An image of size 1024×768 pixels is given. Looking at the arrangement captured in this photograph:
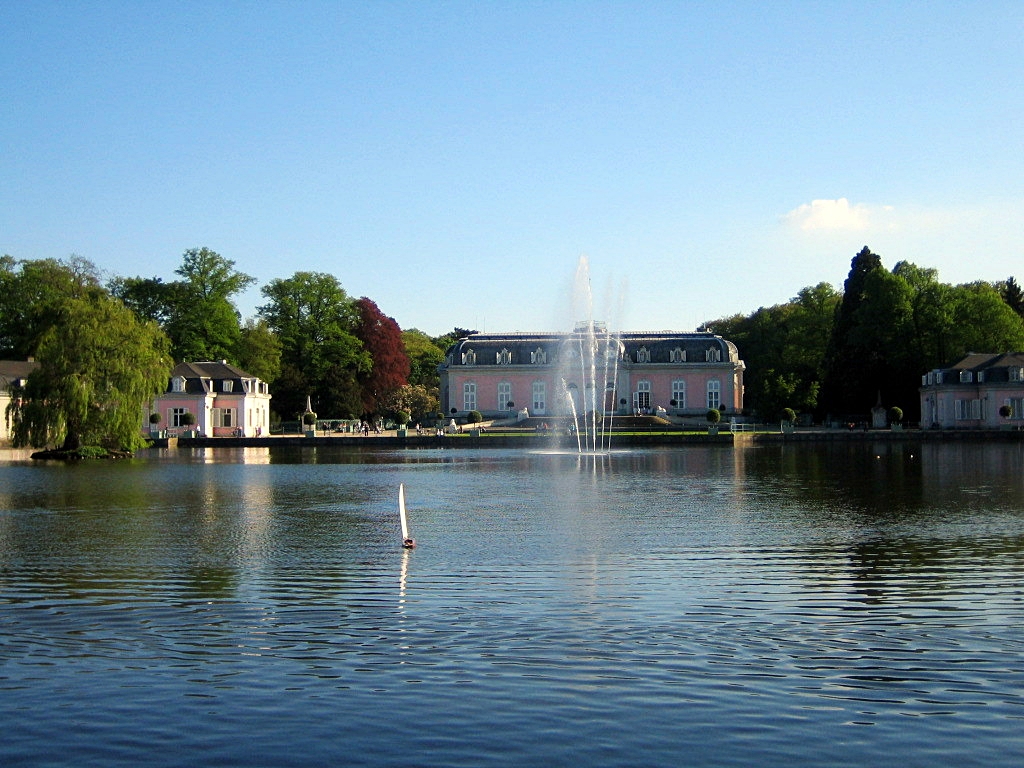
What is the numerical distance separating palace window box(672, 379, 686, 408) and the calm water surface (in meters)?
67.2

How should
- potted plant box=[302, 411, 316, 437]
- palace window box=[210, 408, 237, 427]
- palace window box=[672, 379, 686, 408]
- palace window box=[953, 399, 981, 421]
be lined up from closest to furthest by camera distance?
palace window box=[953, 399, 981, 421]
potted plant box=[302, 411, 316, 437]
palace window box=[210, 408, 237, 427]
palace window box=[672, 379, 686, 408]

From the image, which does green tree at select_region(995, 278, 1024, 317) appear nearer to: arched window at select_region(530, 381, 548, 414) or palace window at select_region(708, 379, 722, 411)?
palace window at select_region(708, 379, 722, 411)

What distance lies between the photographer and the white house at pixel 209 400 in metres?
73.0

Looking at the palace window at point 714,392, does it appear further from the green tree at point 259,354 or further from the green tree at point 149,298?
the green tree at point 149,298

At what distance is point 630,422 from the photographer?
3083 inches

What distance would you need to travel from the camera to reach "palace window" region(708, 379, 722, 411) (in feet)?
300

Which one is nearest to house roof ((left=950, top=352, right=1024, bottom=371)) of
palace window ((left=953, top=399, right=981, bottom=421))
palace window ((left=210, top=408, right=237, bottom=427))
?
palace window ((left=953, top=399, right=981, bottom=421))

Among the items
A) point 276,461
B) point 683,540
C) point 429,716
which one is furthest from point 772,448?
point 429,716

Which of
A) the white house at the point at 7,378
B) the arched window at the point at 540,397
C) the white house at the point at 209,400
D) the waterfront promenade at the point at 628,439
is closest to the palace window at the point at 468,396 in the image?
the arched window at the point at 540,397

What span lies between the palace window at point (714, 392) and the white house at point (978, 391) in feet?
68.0

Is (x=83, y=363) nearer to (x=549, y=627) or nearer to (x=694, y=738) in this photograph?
(x=549, y=627)

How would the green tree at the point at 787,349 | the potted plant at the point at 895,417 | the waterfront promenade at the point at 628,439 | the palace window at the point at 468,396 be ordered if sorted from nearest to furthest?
the waterfront promenade at the point at 628,439, the potted plant at the point at 895,417, the green tree at the point at 787,349, the palace window at the point at 468,396

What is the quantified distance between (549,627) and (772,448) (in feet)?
162

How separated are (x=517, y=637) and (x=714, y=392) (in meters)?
81.8
